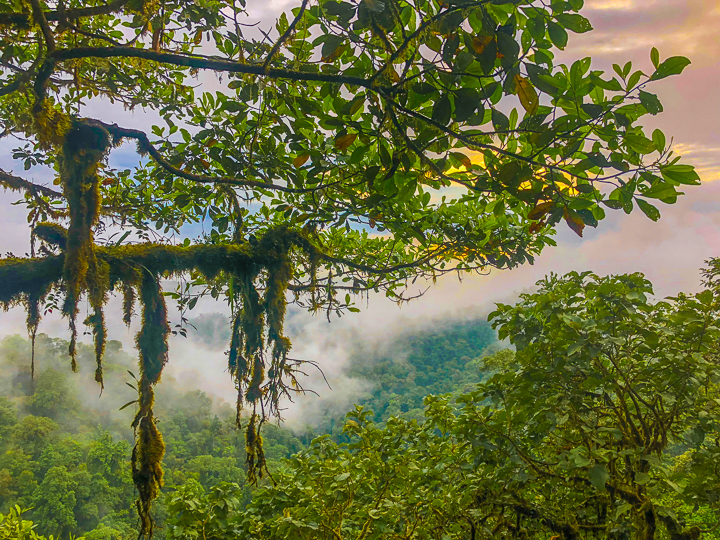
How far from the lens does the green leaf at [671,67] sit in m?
1.10

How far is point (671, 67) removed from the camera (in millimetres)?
1114

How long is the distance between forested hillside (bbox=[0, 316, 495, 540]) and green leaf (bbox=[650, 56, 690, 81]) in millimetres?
24157

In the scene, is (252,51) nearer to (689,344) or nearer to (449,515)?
(689,344)

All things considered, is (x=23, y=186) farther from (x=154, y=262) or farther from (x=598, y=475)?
(x=598, y=475)

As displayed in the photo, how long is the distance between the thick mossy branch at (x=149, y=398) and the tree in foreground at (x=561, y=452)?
18.3 inches

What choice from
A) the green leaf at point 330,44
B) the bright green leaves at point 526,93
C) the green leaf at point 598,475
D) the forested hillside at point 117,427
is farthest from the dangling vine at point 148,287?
the forested hillside at point 117,427

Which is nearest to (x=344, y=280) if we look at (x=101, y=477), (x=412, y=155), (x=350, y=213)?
(x=350, y=213)

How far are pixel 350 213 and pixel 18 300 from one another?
2.06 metres

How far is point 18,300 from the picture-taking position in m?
2.08

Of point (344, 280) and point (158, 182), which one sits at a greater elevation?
point (158, 182)

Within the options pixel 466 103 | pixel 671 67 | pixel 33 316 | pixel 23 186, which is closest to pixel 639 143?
pixel 671 67

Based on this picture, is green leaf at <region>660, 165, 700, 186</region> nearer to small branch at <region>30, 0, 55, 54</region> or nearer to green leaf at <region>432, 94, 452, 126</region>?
green leaf at <region>432, 94, 452, 126</region>

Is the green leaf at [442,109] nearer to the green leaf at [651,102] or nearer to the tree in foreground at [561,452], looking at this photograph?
the green leaf at [651,102]

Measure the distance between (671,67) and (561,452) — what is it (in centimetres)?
230
